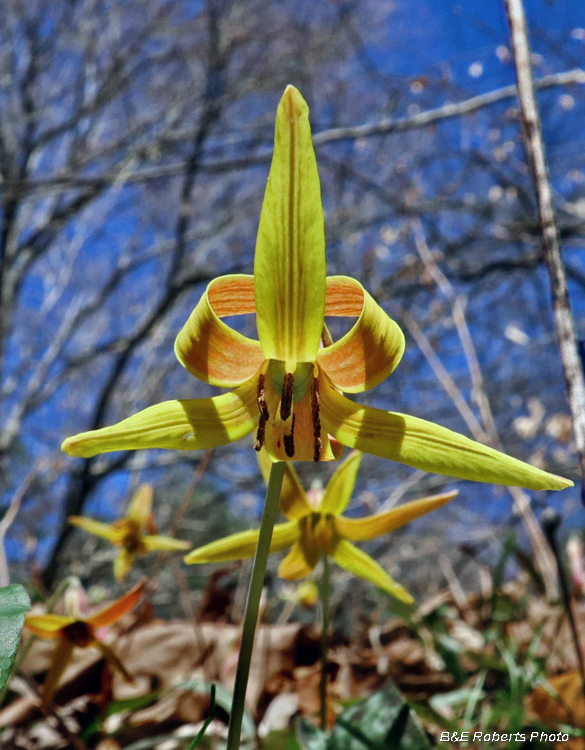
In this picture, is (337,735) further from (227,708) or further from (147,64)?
(147,64)

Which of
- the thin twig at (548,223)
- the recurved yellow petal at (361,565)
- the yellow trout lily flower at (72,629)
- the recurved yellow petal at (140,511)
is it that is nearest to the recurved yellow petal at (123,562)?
the recurved yellow petal at (140,511)

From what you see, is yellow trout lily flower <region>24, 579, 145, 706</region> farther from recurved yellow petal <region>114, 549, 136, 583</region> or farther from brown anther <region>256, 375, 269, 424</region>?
recurved yellow petal <region>114, 549, 136, 583</region>

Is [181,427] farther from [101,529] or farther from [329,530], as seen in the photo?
[101,529]

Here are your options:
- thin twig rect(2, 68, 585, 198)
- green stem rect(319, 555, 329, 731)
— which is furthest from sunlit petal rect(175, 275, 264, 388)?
thin twig rect(2, 68, 585, 198)

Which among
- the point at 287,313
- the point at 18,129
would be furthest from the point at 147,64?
the point at 287,313

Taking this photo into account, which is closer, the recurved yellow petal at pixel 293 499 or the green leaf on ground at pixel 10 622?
the green leaf on ground at pixel 10 622

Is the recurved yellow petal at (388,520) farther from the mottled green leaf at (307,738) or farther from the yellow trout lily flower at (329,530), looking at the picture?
the mottled green leaf at (307,738)
